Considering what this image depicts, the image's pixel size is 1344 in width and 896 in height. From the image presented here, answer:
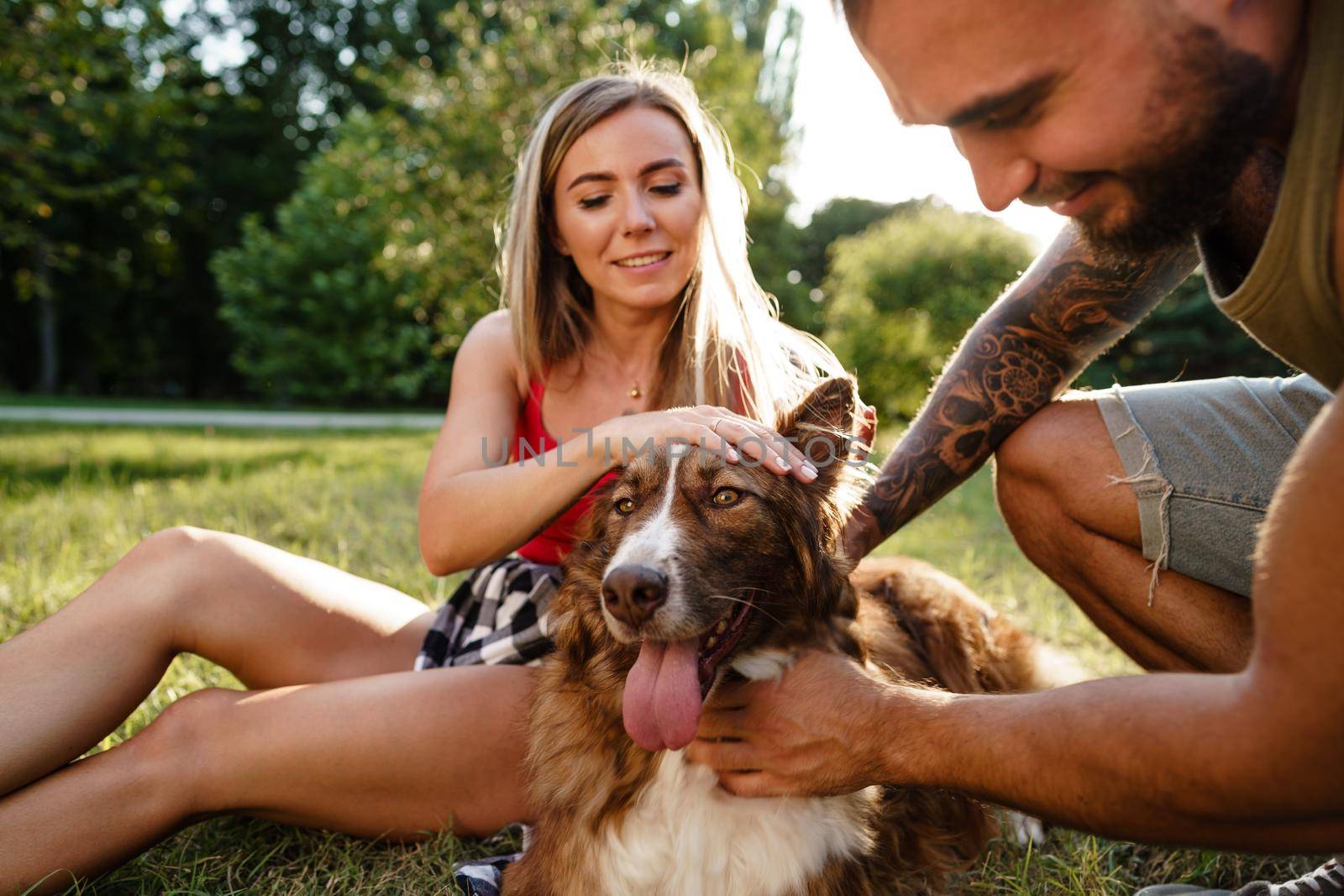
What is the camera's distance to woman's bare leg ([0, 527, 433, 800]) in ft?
7.57

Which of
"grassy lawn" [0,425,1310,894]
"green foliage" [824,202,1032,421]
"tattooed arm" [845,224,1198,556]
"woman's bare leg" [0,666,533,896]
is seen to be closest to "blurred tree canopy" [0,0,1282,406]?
"green foliage" [824,202,1032,421]

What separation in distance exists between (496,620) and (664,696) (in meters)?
1.09

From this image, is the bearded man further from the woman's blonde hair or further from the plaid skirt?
the woman's blonde hair

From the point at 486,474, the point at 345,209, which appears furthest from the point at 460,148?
the point at 486,474

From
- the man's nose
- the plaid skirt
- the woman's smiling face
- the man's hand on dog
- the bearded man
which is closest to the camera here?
the bearded man

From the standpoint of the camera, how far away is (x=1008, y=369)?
283 cm

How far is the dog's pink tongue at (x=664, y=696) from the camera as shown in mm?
2051

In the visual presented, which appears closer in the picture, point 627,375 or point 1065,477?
point 1065,477

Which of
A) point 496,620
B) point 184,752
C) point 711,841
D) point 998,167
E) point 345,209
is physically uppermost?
point 345,209

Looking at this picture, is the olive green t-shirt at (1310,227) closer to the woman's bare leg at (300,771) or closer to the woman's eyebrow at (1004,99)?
the woman's eyebrow at (1004,99)

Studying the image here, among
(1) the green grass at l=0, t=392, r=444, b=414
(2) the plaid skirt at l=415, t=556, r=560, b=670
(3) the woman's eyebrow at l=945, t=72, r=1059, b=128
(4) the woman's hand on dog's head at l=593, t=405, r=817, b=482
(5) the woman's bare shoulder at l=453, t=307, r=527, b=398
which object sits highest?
(3) the woman's eyebrow at l=945, t=72, r=1059, b=128

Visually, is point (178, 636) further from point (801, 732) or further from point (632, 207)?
point (632, 207)

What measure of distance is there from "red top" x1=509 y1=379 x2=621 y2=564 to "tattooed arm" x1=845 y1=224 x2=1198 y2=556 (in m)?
0.95

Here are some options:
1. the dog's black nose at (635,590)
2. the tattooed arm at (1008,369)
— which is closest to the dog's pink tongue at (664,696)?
the dog's black nose at (635,590)
